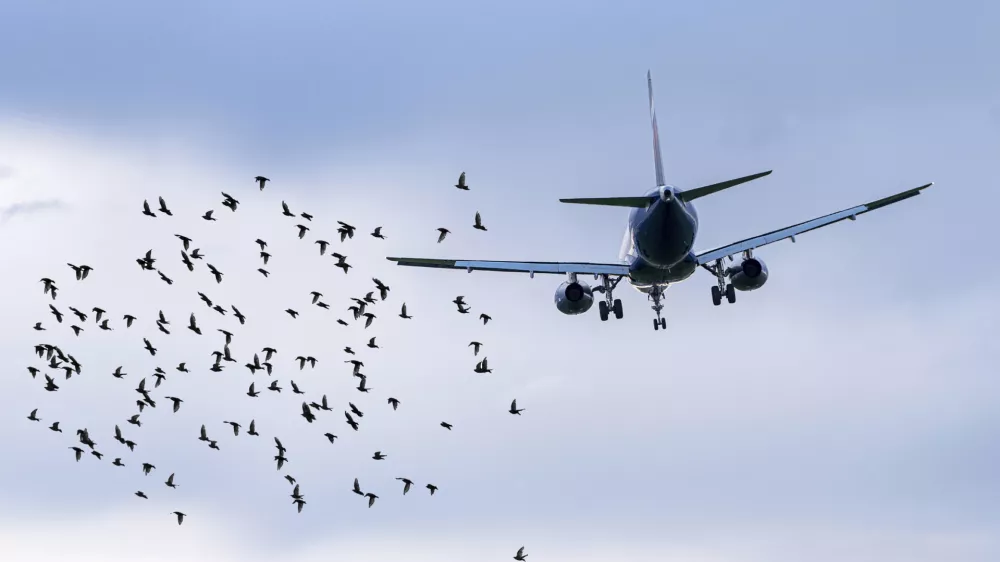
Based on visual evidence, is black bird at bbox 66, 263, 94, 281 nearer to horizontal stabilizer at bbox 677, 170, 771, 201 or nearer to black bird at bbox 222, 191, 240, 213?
black bird at bbox 222, 191, 240, 213

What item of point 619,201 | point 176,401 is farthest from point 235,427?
point 619,201

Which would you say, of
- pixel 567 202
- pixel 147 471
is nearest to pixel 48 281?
pixel 147 471

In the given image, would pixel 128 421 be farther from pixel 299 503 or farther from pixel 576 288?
pixel 576 288

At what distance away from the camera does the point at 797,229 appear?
7594 centimetres

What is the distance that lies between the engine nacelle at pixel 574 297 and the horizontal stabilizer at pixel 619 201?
37.9 ft

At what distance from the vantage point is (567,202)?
60469 millimetres

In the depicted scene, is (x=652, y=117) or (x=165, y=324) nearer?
(x=165, y=324)

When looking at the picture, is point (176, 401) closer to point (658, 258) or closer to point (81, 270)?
point (81, 270)

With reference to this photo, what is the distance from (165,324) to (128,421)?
16.9 feet

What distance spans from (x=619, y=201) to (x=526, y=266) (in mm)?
15079

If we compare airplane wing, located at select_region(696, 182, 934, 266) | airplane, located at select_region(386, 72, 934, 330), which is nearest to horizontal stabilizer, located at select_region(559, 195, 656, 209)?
airplane, located at select_region(386, 72, 934, 330)

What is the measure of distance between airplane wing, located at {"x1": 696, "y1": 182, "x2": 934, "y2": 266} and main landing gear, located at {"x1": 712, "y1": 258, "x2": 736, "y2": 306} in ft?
3.20

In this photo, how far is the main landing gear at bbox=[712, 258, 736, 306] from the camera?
7206cm

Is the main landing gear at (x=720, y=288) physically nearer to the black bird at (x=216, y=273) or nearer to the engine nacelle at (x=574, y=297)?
the engine nacelle at (x=574, y=297)
